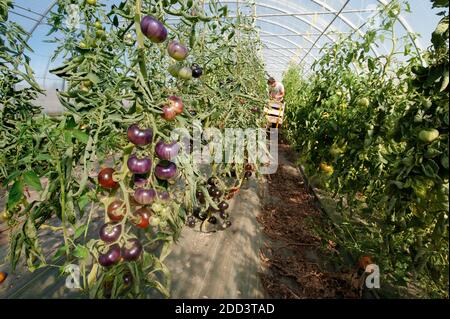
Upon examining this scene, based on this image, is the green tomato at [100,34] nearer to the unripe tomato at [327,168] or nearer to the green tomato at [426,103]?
the green tomato at [426,103]

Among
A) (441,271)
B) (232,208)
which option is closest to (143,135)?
(441,271)

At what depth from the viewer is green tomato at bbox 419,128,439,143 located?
112cm

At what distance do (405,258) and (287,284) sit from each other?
674 millimetres

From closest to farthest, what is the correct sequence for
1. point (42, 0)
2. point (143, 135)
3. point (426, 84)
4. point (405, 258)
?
point (143, 135) → point (426, 84) → point (405, 258) → point (42, 0)

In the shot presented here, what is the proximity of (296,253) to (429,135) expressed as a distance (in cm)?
124

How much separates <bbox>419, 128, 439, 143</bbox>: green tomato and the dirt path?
0.92 metres

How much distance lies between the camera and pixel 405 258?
4.83 feet

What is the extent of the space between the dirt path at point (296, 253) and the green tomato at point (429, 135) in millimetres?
922

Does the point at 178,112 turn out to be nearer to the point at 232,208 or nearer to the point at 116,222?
the point at 116,222

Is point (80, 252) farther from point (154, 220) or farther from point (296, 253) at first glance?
point (296, 253)

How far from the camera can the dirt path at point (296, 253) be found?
5.29 feet

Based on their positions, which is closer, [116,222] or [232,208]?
[116,222]

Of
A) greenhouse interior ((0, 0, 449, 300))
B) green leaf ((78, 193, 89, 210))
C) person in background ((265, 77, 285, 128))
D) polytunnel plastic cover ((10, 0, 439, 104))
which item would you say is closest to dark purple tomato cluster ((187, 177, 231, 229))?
greenhouse interior ((0, 0, 449, 300))
